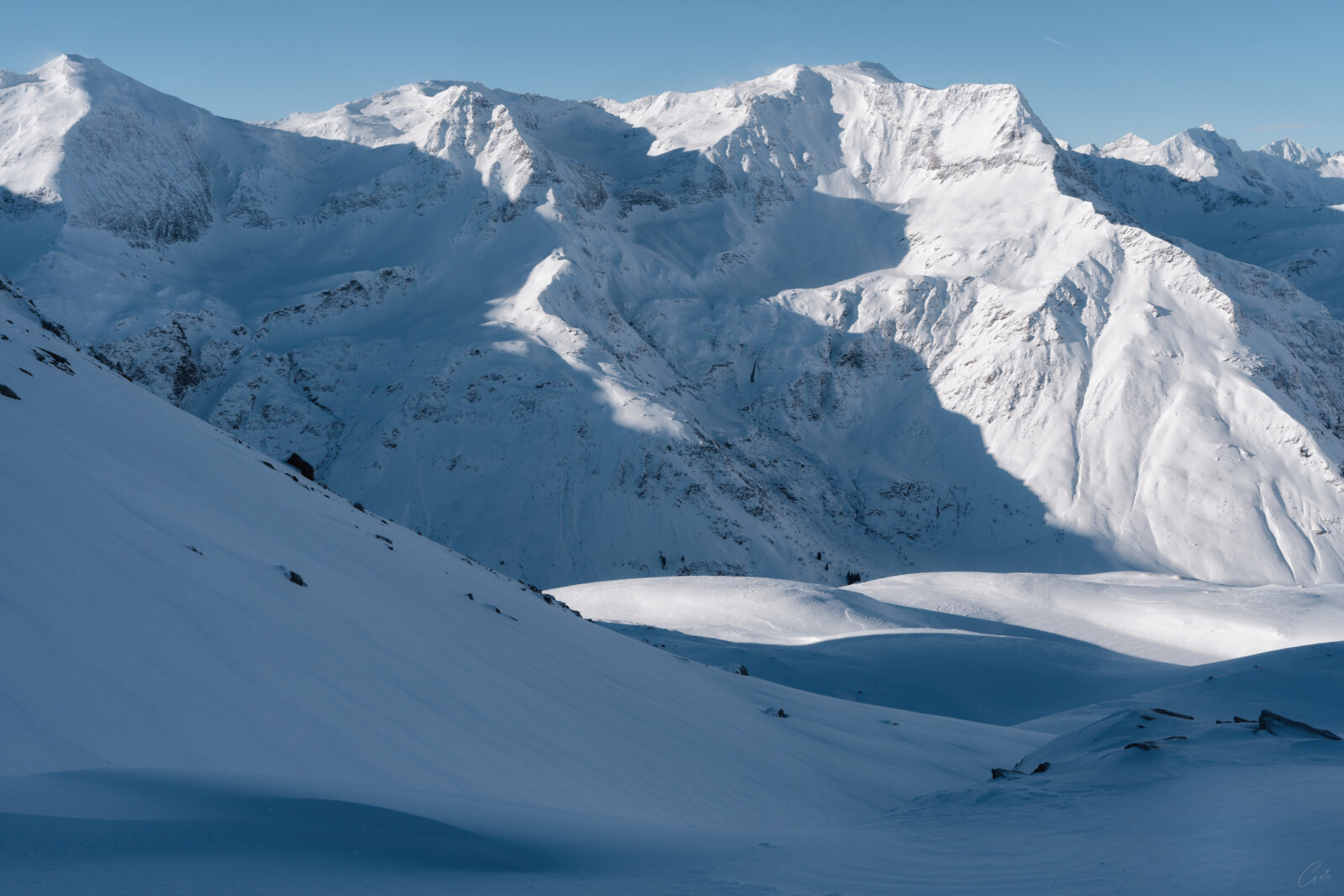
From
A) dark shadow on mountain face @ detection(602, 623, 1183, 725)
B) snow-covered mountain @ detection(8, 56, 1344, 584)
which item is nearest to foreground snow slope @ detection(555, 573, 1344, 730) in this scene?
dark shadow on mountain face @ detection(602, 623, 1183, 725)

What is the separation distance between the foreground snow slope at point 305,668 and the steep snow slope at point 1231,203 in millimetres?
139347

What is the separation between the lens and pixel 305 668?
18.9ft

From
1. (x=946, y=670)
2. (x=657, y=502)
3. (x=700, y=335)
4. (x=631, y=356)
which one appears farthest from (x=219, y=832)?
(x=700, y=335)

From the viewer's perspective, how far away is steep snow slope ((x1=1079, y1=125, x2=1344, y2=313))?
133m

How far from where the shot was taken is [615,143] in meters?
116

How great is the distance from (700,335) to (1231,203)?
130 m

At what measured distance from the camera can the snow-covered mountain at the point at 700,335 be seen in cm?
6781

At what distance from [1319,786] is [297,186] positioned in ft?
348

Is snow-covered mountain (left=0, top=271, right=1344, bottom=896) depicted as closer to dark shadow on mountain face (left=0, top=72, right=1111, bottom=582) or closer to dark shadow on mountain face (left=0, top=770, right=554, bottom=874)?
dark shadow on mountain face (left=0, top=770, right=554, bottom=874)

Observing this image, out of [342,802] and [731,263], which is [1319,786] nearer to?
[342,802]

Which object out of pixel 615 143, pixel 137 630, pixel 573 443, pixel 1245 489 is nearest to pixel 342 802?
pixel 137 630

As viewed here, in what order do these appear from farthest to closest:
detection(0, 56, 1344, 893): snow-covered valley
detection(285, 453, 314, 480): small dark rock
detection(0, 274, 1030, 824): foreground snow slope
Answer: detection(285, 453, 314, 480): small dark rock, detection(0, 274, 1030, 824): foreground snow slope, detection(0, 56, 1344, 893): snow-covered valley

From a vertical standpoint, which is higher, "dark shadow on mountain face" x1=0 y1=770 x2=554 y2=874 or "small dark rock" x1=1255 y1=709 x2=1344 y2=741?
"small dark rock" x1=1255 y1=709 x2=1344 y2=741

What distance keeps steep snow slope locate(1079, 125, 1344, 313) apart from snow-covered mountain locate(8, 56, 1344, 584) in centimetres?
4888
